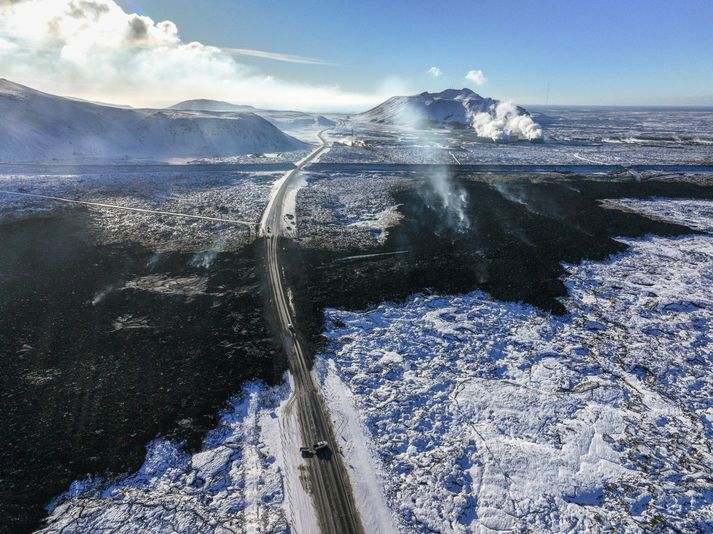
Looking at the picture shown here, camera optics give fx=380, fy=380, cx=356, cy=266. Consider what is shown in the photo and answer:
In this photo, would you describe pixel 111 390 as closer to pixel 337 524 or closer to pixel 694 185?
pixel 337 524

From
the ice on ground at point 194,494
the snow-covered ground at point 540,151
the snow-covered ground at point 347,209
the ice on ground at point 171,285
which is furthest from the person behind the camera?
the snow-covered ground at point 540,151

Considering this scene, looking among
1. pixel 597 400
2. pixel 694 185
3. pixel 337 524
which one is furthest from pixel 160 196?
pixel 694 185

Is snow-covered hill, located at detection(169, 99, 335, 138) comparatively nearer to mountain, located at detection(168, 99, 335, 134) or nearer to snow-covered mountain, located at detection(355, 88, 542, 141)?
mountain, located at detection(168, 99, 335, 134)

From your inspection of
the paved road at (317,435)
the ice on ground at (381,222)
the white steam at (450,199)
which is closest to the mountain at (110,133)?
the white steam at (450,199)

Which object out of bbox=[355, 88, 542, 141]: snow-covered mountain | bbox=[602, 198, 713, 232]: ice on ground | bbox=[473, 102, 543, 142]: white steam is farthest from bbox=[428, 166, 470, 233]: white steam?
bbox=[355, 88, 542, 141]: snow-covered mountain

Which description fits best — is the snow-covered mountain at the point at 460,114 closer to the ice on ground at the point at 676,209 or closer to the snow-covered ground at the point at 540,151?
the snow-covered ground at the point at 540,151

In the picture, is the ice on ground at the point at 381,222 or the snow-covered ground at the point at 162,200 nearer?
the snow-covered ground at the point at 162,200
